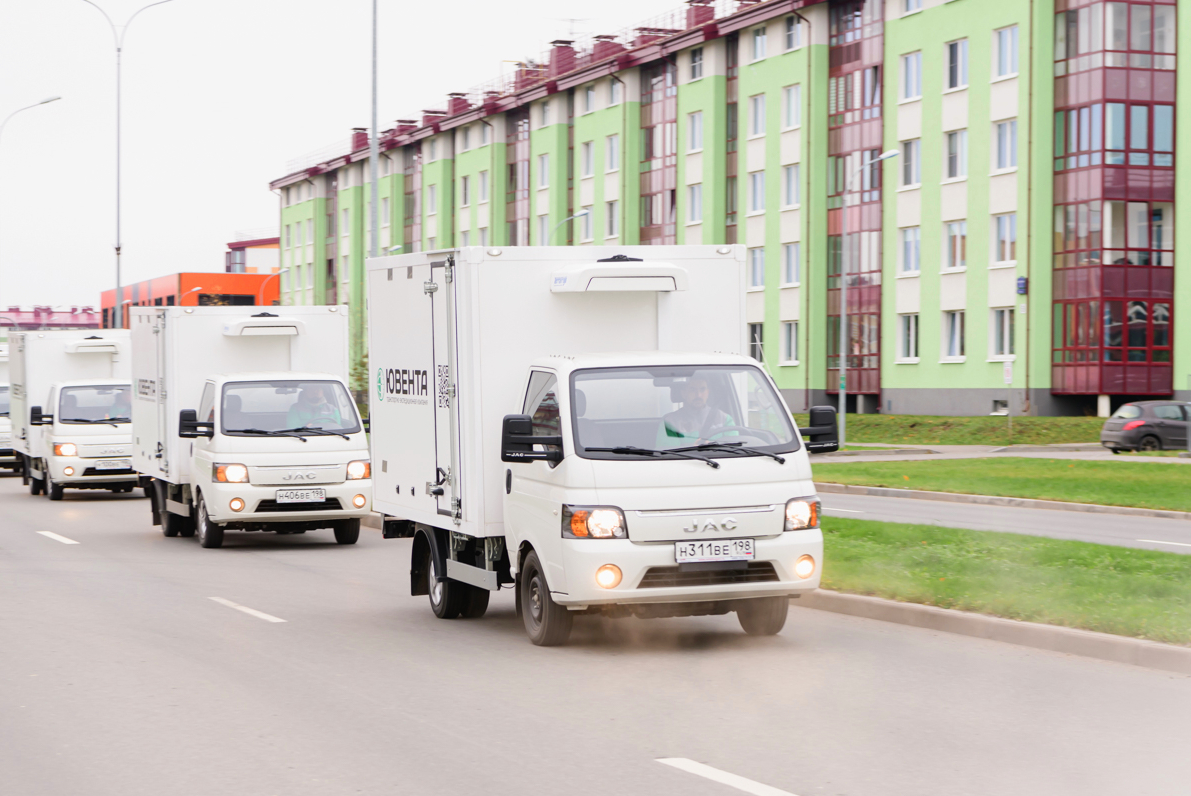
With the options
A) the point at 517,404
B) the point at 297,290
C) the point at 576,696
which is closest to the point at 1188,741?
the point at 576,696

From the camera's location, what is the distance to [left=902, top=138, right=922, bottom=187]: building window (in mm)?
52525

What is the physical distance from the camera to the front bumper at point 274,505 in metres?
17.0

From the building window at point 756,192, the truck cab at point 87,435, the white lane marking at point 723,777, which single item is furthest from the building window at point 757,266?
the white lane marking at point 723,777

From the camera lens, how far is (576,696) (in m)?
7.97

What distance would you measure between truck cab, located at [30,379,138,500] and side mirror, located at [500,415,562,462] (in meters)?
18.0

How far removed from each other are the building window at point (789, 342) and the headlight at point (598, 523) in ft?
164

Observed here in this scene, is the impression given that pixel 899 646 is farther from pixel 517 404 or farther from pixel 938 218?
pixel 938 218

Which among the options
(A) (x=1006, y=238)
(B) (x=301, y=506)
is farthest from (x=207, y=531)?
(A) (x=1006, y=238)

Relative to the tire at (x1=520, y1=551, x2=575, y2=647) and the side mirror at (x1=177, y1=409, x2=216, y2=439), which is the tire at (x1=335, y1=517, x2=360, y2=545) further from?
the tire at (x1=520, y1=551, x2=575, y2=647)

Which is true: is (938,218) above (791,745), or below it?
above

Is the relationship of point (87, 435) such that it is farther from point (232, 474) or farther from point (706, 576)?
point (706, 576)

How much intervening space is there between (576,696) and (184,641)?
11.0ft

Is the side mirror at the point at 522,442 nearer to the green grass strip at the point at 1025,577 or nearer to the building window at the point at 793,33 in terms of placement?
the green grass strip at the point at 1025,577

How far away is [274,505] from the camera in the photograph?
1711 cm
